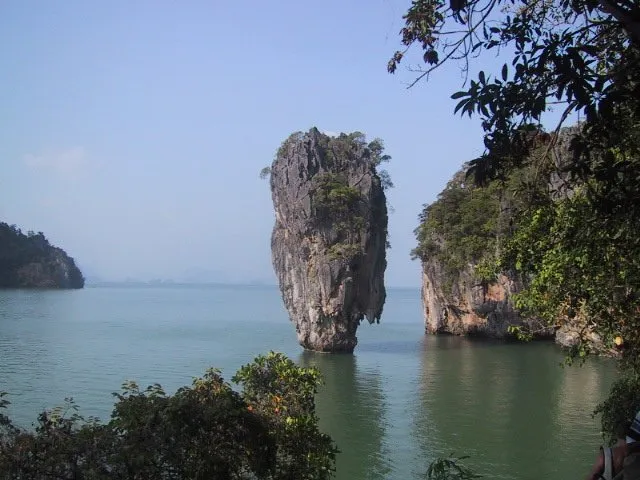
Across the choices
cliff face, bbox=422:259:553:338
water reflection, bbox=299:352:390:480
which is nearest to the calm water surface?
water reflection, bbox=299:352:390:480

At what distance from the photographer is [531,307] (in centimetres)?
618

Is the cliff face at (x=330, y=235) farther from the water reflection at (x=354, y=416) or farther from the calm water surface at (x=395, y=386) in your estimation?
the water reflection at (x=354, y=416)

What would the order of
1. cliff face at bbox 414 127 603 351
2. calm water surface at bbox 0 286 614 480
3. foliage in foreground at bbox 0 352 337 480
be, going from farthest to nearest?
cliff face at bbox 414 127 603 351, calm water surface at bbox 0 286 614 480, foliage in foreground at bbox 0 352 337 480

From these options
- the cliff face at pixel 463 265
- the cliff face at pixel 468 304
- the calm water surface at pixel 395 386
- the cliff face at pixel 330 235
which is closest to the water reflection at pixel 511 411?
the calm water surface at pixel 395 386

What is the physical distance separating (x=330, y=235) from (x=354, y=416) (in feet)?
44.4

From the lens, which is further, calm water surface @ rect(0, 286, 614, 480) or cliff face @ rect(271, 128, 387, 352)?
cliff face @ rect(271, 128, 387, 352)

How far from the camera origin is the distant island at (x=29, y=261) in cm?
8469

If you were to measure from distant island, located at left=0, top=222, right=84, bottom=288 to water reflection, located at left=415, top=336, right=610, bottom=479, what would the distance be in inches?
2878

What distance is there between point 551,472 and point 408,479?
103 inches

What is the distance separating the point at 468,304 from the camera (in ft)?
113

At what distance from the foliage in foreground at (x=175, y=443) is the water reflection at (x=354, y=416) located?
5358 mm

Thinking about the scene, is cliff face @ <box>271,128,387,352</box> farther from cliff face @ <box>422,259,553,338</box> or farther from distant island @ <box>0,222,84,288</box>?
distant island @ <box>0,222,84,288</box>

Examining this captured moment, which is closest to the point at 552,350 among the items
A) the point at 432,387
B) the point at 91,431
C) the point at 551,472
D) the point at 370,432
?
the point at 432,387

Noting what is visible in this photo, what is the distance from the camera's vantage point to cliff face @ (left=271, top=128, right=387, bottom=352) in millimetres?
28734
